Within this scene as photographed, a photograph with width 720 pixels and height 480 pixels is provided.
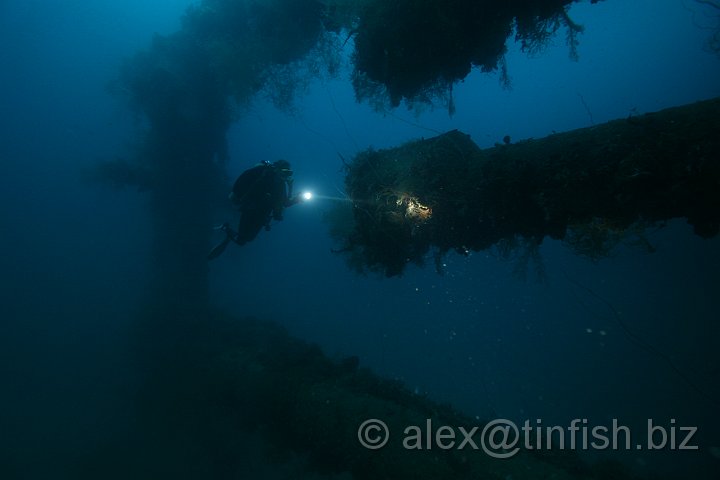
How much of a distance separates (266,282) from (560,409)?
206ft

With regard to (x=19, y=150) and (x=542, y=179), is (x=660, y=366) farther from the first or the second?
(x=19, y=150)

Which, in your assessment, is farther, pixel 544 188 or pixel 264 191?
pixel 264 191

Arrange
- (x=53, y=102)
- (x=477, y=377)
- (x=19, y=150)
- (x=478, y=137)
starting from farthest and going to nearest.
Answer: (x=478, y=137) < (x=53, y=102) < (x=19, y=150) < (x=477, y=377)

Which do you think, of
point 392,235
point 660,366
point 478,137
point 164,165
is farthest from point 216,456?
point 478,137

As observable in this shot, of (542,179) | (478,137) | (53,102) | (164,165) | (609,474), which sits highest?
(478,137)

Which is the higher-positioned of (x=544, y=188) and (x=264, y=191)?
(x=264, y=191)

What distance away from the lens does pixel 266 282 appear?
82.2m

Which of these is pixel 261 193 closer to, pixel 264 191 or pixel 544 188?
pixel 264 191

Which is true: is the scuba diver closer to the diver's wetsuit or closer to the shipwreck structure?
the diver's wetsuit

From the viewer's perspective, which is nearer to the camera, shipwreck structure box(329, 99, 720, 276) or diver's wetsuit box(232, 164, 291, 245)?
shipwreck structure box(329, 99, 720, 276)

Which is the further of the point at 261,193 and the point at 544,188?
the point at 261,193

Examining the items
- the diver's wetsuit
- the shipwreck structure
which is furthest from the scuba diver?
the shipwreck structure

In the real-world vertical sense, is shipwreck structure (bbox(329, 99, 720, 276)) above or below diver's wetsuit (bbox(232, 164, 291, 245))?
below

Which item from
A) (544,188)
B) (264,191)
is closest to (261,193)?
(264,191)
